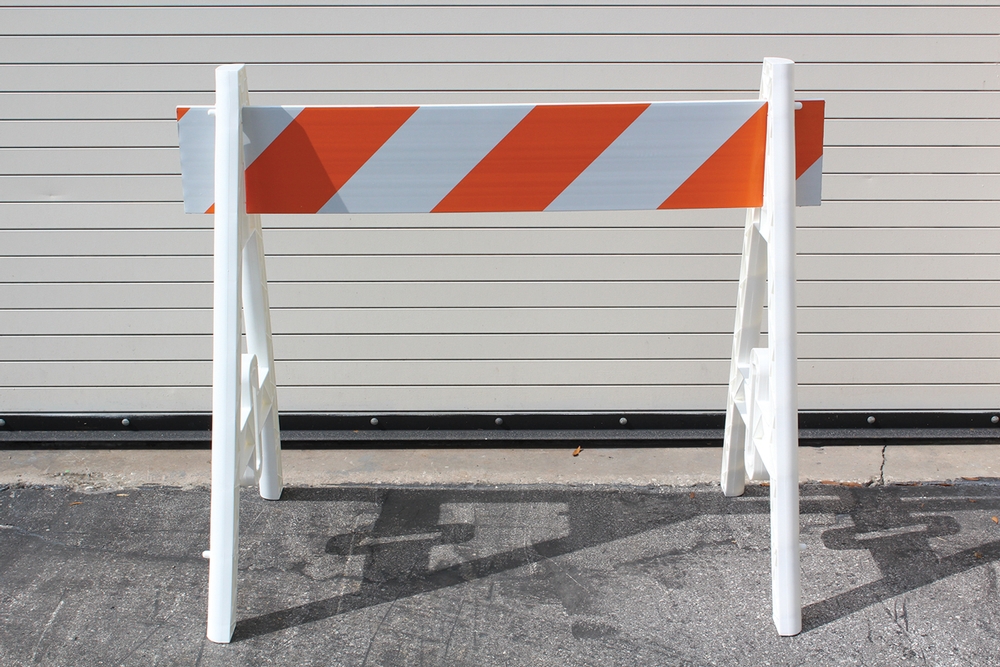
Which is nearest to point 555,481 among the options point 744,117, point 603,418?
point 603,418

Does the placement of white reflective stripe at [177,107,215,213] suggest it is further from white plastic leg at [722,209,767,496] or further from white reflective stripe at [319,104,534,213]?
white plastic leg at [722,209,767,496]

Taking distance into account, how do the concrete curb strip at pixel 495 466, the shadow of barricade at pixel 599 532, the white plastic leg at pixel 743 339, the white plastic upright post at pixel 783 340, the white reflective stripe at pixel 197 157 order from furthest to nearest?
1. the concrete curb strip at pixel 495 466
2. the white plastic leg at pixel 743 339
3. the shadow of barricade at pixel 599 532
4. the white reflective stripe at pixel 197 157
5. the white plastic upright post at pixel 783 340

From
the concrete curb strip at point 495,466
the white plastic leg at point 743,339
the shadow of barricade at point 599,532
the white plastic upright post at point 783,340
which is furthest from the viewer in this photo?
the concrete curb strip at point 495,466

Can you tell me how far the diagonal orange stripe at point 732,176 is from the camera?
2.68 meters

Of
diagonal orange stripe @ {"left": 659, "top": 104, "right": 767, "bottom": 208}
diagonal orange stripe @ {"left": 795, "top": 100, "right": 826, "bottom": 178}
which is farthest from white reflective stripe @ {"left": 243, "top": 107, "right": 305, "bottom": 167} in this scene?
diagonal orange stripe @ {"left": 795, "top": 100, "right": 826, "bottom": 178}

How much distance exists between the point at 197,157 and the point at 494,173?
99cm

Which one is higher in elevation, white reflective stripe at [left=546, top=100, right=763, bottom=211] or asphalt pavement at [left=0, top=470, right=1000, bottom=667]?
white reflective stripe at [left=546, top=100, right=763, bottom=211]

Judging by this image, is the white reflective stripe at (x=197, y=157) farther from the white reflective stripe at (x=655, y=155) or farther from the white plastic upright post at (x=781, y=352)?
the white plastic upright post at (x=781, y=352)

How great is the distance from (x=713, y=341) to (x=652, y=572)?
1.39 m

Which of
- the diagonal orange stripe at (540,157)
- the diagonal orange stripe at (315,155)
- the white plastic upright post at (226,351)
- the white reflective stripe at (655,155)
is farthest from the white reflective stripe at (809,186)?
the white plastic upright post at (226,351)

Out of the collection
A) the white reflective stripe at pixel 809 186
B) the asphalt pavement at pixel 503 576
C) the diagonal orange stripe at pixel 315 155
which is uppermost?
the diagonal orange stripe at pixel 315 155

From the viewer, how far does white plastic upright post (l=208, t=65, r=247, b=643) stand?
2604 mm

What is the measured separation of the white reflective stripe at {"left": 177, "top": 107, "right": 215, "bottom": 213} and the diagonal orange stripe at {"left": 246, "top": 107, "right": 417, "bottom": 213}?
15cm

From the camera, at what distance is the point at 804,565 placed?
3.10 m
